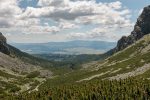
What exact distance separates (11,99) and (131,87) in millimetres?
75444

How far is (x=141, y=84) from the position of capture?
17325cm

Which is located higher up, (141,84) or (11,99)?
(141,84)

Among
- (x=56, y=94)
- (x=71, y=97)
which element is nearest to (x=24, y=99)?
(x=56, y=94)

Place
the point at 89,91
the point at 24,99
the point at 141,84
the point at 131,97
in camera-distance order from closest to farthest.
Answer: the point at 131,97, the point at 141,84, the point at 89,91, the point at 24,99

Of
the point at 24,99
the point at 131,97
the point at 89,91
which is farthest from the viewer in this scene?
the point at 24,99

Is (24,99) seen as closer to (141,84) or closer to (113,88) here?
(113,88)

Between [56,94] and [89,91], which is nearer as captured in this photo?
[89,91]

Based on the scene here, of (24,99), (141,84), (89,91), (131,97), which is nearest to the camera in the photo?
(131,97)

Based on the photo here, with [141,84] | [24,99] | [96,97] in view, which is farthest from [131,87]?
[24,99]

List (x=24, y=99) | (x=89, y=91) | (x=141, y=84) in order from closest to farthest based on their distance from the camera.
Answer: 1. (x=141, y=84)
2. (x=89, y=91)
3. (x=24, y=99)

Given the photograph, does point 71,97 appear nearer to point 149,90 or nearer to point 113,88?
point 113,88

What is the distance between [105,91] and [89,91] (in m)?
9.71

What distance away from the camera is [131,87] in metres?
174

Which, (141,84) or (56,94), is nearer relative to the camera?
(141,84)
